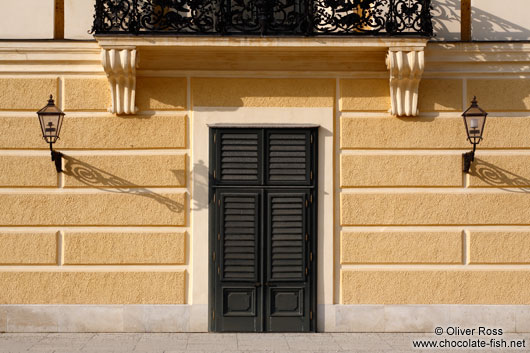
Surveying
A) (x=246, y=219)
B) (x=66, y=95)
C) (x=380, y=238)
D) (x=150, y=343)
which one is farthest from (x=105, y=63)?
(x=380, y=238)

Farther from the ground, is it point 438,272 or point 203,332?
point 438,272

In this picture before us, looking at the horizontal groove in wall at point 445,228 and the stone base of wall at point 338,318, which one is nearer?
the stone base of wall at point 338,318

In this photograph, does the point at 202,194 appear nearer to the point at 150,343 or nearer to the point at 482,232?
the point at 150,343

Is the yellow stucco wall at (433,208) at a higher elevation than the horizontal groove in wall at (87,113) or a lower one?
lower

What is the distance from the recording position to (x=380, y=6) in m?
10.7

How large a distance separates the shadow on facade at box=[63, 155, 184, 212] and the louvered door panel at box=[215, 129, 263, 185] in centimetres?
86

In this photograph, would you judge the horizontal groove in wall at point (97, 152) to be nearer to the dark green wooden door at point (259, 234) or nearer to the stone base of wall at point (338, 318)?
the dark green wooden door at point (259, 234)

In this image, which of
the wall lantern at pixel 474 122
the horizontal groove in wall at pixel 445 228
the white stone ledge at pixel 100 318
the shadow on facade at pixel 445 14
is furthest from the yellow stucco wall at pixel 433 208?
the white stone ledge at pixel 100 318

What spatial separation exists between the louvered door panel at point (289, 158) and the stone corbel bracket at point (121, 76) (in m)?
2.06

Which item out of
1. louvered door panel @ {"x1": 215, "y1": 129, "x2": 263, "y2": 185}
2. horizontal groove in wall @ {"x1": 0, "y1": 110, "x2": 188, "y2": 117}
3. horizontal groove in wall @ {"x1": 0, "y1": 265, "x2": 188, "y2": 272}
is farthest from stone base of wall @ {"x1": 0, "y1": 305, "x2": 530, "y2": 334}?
horizontal groove in wall @ {"x1": 0, "y1": 110, "x2": 188, "y2": 117}

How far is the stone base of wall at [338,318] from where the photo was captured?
10.7m

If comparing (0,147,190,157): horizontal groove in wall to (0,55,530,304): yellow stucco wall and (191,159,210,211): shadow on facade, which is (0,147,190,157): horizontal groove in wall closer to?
(0,55,530,304): yellow stucco wall

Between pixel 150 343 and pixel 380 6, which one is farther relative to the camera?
pixel 380 6

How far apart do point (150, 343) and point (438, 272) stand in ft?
13.8
